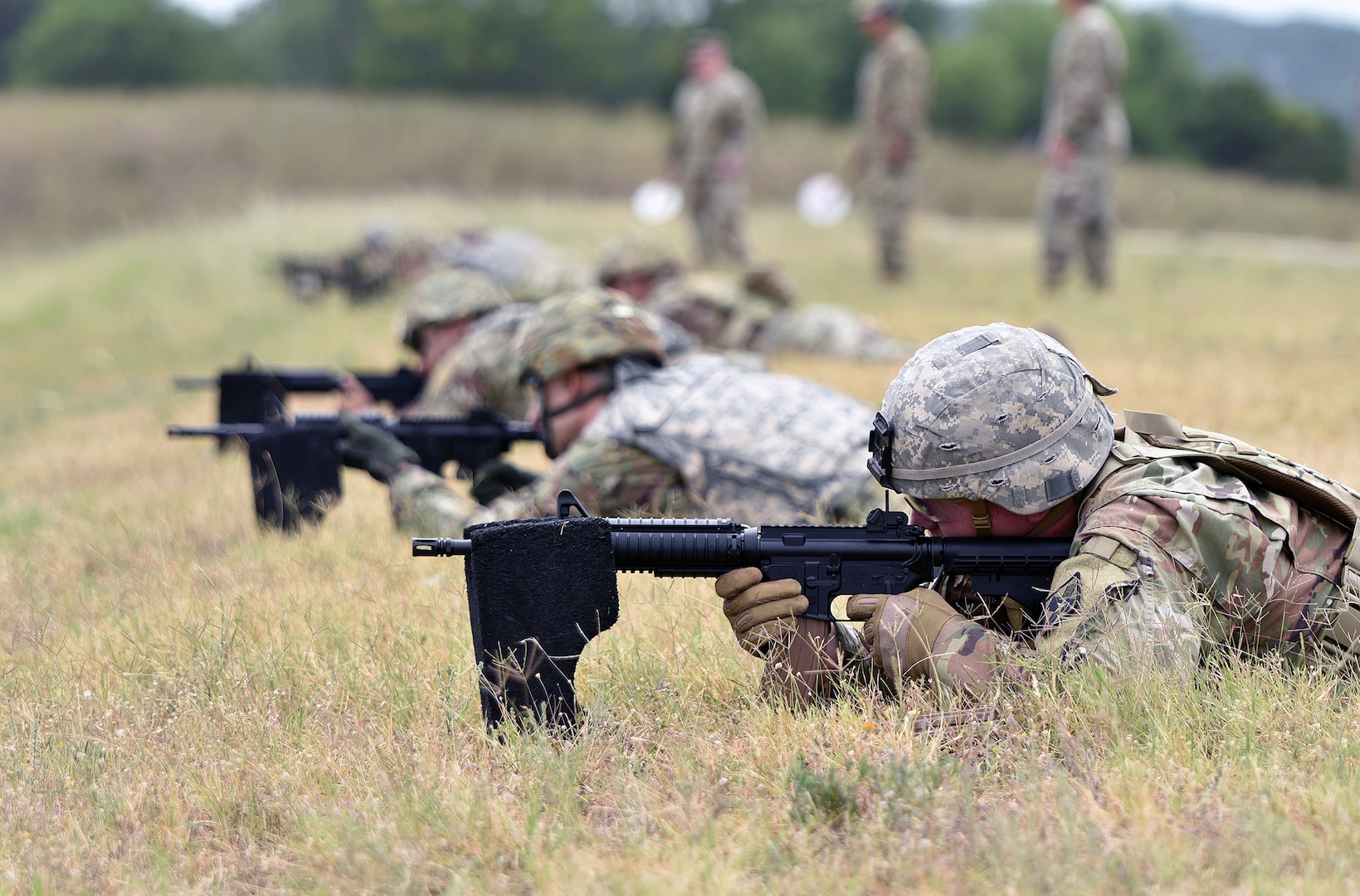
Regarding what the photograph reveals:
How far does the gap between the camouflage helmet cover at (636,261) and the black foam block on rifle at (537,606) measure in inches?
257

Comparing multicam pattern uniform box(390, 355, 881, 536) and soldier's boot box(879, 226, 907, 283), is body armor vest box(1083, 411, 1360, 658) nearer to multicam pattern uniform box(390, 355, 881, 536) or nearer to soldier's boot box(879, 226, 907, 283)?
multicam pattern uniform box(390, 355, 881, 536)

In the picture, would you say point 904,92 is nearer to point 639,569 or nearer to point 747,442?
point 747,442

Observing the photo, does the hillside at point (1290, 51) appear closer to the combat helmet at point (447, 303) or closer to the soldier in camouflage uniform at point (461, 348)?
the combat helmet at point (447, 303)

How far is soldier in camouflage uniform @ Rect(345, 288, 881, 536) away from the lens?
15.5 feet

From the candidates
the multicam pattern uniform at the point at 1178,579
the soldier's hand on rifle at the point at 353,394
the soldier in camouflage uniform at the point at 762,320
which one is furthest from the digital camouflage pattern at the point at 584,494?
the soldier in camouflage uniform at the point at 762,320

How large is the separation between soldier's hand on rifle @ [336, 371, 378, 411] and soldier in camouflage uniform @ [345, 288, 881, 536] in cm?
234

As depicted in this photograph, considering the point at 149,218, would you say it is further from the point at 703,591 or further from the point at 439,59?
the point at 439,59

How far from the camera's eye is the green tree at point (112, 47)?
51.4m

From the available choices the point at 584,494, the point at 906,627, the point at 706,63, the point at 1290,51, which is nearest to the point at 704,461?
the point at 584,494

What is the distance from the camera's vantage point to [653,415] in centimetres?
474

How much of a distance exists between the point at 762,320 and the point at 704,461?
5.29 meters

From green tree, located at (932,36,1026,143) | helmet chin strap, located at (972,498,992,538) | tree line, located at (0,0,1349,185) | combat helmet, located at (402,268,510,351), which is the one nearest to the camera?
helmet chin strap, located at (972,498,992,538)

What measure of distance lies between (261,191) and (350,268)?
38.8 ft

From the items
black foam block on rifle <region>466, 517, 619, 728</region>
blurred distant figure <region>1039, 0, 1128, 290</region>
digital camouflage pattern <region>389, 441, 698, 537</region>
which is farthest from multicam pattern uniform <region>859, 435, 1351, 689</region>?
blurred distant figure <region>1039, 0, 1128, 290</region>
